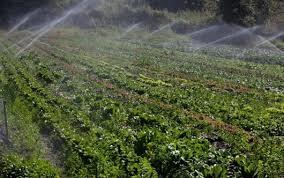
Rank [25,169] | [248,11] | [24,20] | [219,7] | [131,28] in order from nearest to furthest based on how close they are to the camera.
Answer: [25,169], [248,11], [219,7], [24,20], [131,28]

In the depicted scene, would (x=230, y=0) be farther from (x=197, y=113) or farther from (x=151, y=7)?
(x=197, y=113)

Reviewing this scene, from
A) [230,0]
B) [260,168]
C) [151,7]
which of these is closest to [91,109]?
[260,168]

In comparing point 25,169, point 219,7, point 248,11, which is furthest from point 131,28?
point 25,169

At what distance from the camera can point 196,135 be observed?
1747 centimetres

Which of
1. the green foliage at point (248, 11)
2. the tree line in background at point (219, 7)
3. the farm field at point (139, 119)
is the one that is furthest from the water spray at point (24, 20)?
the farm field at point (139, 119)

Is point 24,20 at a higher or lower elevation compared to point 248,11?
lower

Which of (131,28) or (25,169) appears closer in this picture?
(25,169)

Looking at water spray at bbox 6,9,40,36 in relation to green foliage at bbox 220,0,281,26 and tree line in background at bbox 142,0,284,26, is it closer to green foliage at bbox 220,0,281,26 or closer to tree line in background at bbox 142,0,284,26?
tree line in background at bbox 142,0,284,26

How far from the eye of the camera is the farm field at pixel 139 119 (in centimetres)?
1401

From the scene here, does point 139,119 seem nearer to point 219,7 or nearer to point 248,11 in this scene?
point 248,11

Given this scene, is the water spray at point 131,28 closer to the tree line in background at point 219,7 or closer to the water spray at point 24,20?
the tree line in background at point 219,7

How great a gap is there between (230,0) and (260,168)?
64867 millimetres

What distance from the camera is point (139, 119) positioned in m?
19.5

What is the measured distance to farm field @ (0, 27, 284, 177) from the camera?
14.0 m
